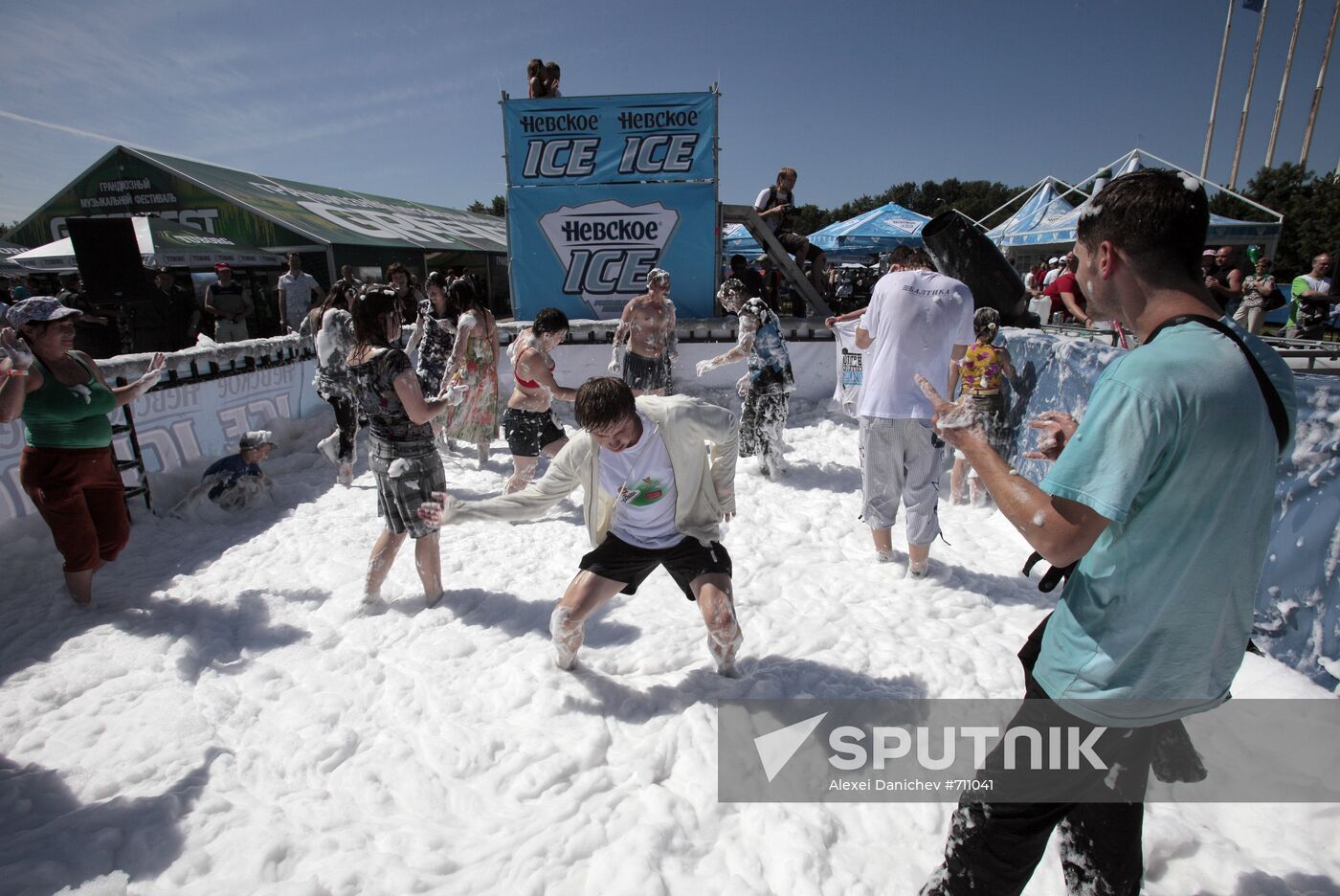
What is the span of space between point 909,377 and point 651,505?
1.92 m

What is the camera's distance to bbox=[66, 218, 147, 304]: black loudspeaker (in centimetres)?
659

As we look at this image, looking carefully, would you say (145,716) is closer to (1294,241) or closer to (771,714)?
(771,714)

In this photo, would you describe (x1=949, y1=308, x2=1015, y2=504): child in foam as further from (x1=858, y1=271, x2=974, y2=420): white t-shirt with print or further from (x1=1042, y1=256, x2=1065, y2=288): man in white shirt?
(x1=1042, y1=256, x2=1065, y2=288): man in white shirt

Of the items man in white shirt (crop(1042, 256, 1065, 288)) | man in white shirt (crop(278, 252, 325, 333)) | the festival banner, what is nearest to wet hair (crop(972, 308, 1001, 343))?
the festival banner

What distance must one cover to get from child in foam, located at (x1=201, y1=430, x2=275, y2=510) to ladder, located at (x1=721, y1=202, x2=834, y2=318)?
6830 millimetres

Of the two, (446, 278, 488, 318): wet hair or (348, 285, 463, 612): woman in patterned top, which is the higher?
(446, 278, 488, 318): wet hair

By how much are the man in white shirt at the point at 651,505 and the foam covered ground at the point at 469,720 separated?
51cm

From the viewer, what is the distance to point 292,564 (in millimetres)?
4594

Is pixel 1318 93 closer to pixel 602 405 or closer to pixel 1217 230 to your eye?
pixel 1217 230

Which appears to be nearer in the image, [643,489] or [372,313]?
[643,489]

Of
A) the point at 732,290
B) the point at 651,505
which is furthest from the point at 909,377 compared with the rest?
the point at 732,290

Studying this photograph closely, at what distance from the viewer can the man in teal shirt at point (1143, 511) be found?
1.22 m

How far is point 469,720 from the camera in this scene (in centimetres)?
295

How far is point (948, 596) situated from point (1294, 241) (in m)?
29.1
